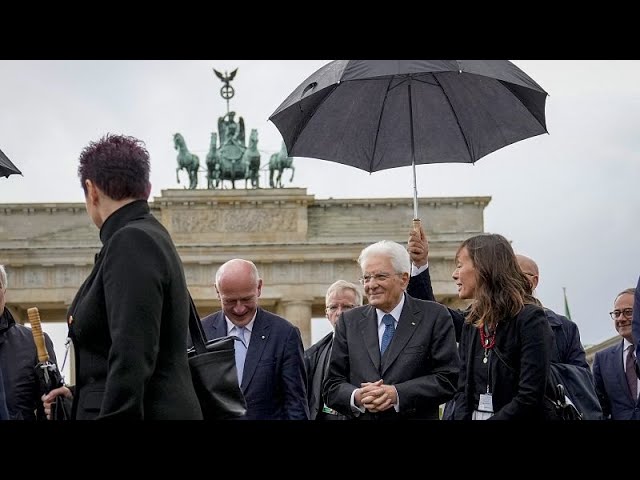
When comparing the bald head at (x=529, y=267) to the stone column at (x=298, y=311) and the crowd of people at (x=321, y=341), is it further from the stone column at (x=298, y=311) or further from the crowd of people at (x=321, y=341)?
the stone column at (x=298, y=311)

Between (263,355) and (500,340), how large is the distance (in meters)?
1.76

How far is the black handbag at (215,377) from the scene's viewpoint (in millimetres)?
3623

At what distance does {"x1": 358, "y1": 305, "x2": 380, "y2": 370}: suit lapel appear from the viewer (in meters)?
5.69

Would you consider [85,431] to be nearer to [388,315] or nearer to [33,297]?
[388,315]

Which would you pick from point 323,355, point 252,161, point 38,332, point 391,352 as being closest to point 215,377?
point 38,332

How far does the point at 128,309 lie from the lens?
10.7 feet

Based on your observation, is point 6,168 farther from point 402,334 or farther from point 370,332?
point 402,334

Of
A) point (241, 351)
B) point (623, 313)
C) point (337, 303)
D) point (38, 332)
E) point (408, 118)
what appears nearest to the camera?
point (38, 332)

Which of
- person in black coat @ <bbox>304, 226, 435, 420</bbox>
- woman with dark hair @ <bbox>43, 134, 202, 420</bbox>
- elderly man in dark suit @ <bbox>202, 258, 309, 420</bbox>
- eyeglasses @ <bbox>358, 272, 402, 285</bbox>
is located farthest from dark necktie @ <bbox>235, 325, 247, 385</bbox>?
woman with dark hair @ <bbox>43, 134, 202, 420</bbox>

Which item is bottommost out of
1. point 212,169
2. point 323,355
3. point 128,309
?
point 323,355

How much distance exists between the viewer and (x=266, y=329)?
21.7 ft

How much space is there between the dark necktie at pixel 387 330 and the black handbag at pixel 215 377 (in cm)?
208

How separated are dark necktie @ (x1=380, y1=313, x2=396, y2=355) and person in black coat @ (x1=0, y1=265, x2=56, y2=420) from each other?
1.80m
